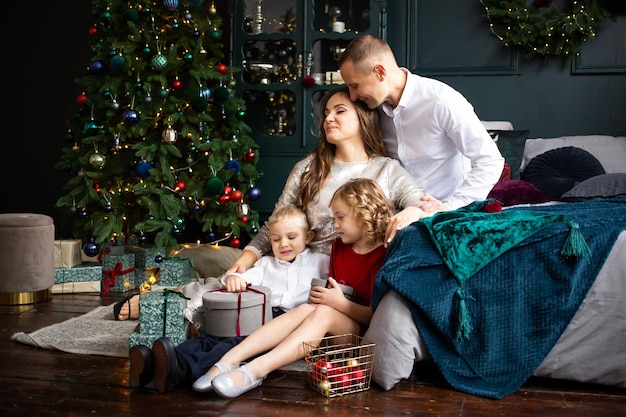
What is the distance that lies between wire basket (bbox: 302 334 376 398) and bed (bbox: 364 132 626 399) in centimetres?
4

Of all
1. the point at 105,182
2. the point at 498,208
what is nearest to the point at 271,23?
the point at 105,182

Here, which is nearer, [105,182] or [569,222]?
[569,222]

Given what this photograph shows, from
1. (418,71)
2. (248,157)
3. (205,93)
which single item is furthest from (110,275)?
(418,71)

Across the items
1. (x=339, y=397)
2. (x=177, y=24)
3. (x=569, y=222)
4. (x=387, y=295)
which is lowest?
(x=339, y=397)

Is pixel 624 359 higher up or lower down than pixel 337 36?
lower down

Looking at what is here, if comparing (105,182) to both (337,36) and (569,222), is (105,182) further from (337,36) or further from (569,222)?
(569,222)

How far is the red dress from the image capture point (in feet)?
8.81

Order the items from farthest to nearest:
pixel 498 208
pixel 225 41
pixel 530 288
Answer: pixel 225 41 < pixel 498 208 < pixel 530 288

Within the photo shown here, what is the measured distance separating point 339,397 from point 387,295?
0.36 meters

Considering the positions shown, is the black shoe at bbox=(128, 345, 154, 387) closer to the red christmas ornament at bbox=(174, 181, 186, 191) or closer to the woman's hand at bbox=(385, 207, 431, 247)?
the woman's hand at bbox=(385, 207, 431, 247)

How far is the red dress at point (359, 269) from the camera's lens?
2686 millimetres

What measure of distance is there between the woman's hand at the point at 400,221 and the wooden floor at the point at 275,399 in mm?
490

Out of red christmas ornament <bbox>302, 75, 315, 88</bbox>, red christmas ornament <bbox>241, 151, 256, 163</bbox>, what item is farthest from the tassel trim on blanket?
red christmas ornament <bbox>302, 75, 315, 88</bbox>

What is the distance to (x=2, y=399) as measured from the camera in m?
2.25
